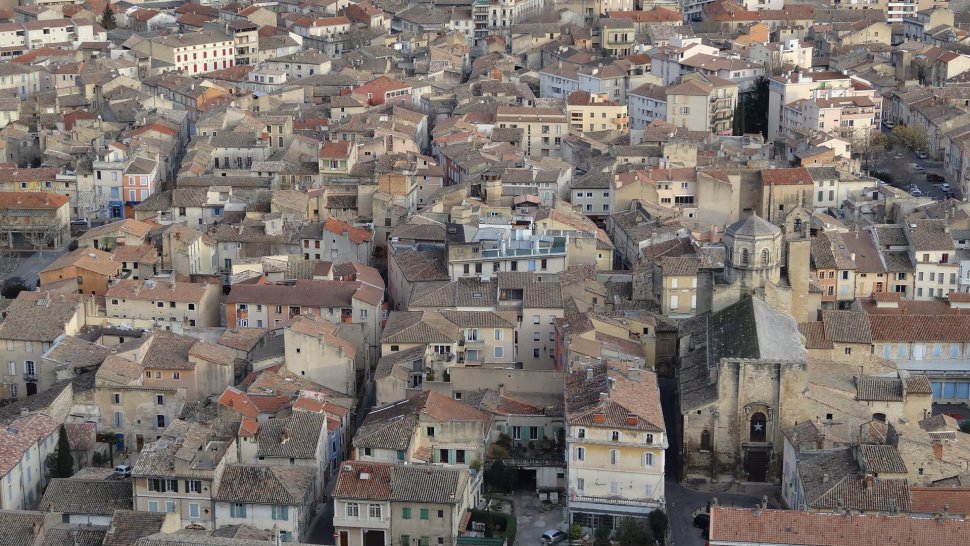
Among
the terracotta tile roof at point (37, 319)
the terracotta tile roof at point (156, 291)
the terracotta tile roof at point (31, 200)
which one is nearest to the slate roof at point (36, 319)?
the terracotta tile roof at point (37, 319)

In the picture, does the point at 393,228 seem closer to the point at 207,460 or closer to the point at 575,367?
the point at 575,367

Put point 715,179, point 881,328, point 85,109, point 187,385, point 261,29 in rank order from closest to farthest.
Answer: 1. point 187,385
2. point 881,328
3. point 715,179
4. point 85,109
5. point 261,29

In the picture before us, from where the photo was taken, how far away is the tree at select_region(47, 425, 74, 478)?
187 feet

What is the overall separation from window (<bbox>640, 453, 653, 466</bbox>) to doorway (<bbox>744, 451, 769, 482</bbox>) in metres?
5.08

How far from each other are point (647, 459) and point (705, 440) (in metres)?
4.27

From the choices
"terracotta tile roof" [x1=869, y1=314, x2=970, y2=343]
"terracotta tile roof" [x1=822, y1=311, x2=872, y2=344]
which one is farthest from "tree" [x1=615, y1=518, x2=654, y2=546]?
"terracotta tile roof" [x1=869, y1=314, x2=970, y2=343]

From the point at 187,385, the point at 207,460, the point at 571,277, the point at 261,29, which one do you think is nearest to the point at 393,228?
the point at 571,277

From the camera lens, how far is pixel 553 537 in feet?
177

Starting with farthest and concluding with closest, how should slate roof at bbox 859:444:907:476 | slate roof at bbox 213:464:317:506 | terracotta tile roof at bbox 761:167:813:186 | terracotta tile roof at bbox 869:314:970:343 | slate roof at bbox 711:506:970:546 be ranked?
1. terracotta tile roof at bbox 761:167:813:186
2. terracotta tile roof at bbox 869:314:970:343
3. slate roof at bbox 213:464:317:506
4. slate roof at bbox 859:444:907:476
5. slate roof at bbox 711:506:970:546

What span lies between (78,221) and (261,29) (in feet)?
147

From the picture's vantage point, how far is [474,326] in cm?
6512

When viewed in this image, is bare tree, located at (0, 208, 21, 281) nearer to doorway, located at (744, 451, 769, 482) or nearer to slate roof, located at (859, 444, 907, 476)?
doorway, located at (744, 451, 769, 482)

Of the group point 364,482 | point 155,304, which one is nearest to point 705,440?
point 364,482

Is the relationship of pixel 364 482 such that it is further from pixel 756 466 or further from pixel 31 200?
pixel 31 200
